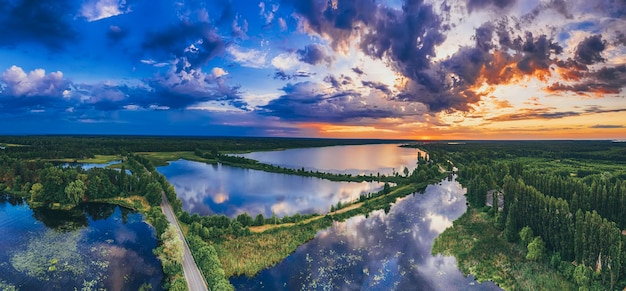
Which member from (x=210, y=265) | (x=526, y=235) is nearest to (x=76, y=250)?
(x=210, y=265)

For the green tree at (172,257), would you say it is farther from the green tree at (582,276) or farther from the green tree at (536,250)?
the green tree at (582,276)

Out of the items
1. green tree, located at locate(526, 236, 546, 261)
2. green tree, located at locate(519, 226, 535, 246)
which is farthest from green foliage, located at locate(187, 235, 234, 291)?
green tree, located at locate(519, 226, 535, 246)

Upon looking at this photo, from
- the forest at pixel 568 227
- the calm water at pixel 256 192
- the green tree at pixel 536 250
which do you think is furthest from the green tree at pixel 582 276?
the calm water at pixel 256 192

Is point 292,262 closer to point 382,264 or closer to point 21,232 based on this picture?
point 382,264

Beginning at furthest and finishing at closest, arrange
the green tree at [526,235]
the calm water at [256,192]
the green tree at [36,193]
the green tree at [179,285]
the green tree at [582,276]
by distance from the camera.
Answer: the calm water at [256,192]
the green tree at [36,193]
the green tree at [526,235]
the green tree at [582,276]
the green tree at [179,285]

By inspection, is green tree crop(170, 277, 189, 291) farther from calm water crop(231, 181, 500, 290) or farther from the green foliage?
calm water crop(231, 181, 500, 290)

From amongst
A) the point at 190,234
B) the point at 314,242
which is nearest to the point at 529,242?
the point at 314,242
